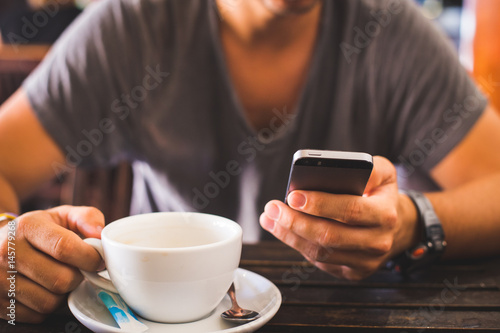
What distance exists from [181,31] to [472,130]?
2.59ft

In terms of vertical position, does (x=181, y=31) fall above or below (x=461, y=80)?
above

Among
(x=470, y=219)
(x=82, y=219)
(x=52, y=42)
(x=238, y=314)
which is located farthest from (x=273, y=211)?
(x=52, y=42)

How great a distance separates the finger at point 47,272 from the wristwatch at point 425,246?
53 centimetres

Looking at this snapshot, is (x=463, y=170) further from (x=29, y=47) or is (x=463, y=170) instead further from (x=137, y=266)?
(x=29, y=47)

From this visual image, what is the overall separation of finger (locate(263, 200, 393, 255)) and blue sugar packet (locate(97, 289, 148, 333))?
0.22m

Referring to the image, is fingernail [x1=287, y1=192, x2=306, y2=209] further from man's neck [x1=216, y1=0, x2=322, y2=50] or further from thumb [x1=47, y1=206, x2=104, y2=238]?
man's neck [x1=216, y1=0, x2=322, y2=50]

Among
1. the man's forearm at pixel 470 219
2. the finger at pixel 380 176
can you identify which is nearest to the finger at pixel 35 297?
the finger at pixel 380 176

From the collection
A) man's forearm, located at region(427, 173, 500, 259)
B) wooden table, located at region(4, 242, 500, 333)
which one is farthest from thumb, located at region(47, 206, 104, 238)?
man's forearm, located at region(427, 173, 500, 259)

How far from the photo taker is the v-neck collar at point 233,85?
3.74 ft

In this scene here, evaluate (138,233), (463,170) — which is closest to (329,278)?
(138,233)

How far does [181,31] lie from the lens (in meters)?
1.17

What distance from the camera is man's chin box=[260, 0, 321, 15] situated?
1.05 meters

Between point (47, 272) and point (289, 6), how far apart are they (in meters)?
0.82

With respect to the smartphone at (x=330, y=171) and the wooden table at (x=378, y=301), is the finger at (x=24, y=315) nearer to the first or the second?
the wooden table at (x=378, y=301)
